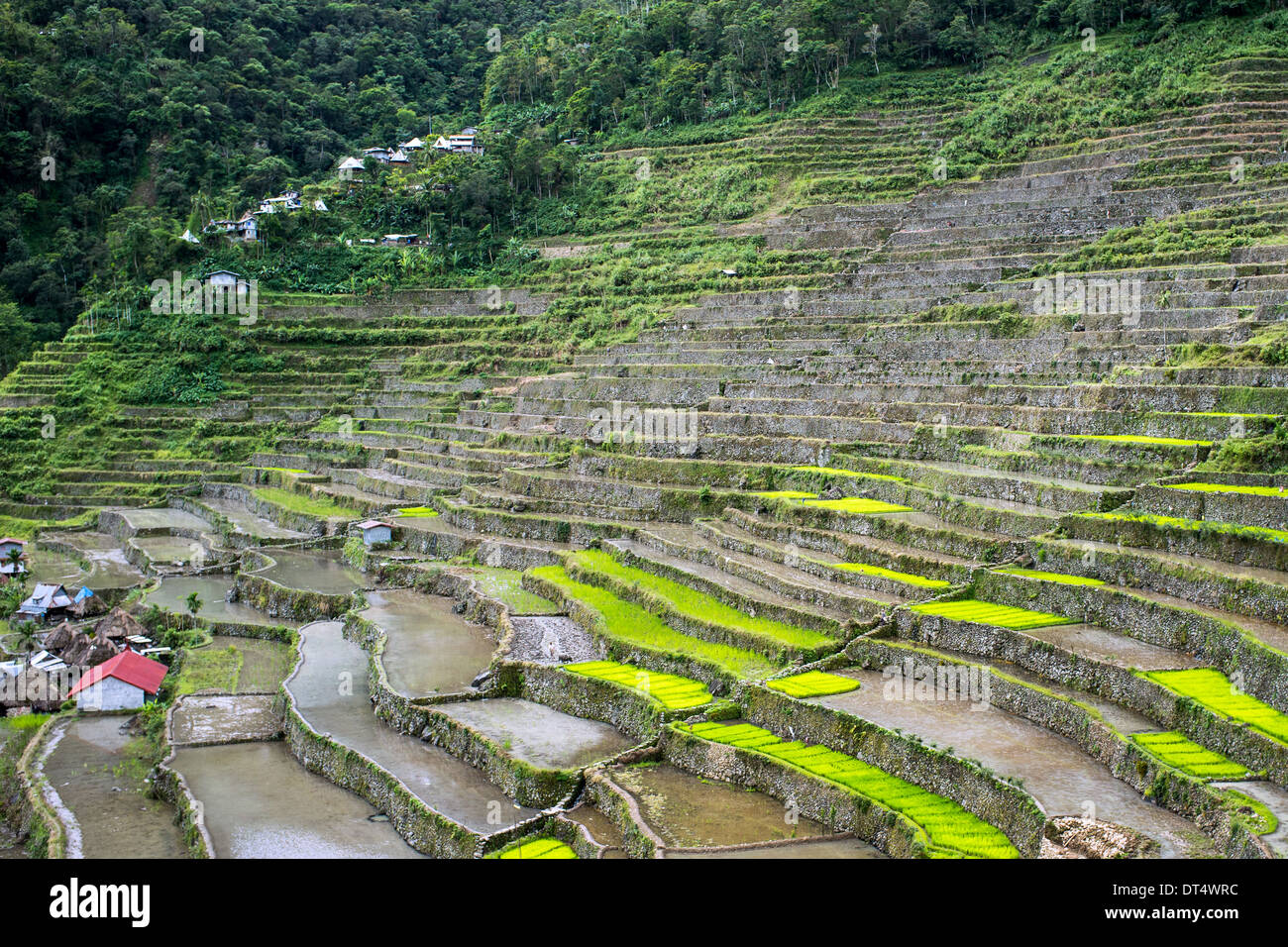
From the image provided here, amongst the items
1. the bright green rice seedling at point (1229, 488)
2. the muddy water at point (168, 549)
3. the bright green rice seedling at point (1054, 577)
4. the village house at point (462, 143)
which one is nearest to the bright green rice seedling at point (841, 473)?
the bright green rice seedling at point (1054, 577)

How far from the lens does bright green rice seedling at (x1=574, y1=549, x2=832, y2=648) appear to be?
16.2 m

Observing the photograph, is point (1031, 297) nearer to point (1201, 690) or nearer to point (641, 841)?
point (1201, 690)

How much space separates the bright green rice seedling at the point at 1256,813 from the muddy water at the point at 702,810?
3.96 meters

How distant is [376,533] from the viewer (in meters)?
26.1

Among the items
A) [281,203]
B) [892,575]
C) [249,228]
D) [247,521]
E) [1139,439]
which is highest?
[281,203]

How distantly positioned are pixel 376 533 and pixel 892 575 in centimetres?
1316

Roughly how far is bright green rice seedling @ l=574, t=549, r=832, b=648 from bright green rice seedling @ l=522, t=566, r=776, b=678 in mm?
346

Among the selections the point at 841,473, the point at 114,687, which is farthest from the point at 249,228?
the point at 841,473

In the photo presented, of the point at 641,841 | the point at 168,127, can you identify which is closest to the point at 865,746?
the point at 641,841

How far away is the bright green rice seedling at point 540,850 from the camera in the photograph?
12020 mm

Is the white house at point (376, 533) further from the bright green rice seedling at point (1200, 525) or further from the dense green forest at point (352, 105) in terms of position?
the dense green forest at point (352, 105)

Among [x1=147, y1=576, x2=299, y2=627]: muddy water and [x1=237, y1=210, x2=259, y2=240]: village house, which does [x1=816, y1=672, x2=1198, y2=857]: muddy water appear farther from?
[x1=237, y1=210, x2=259, y2=240]: village house

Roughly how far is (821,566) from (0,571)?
63.9 ft

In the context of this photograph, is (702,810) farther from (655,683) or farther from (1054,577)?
(1054,577)
